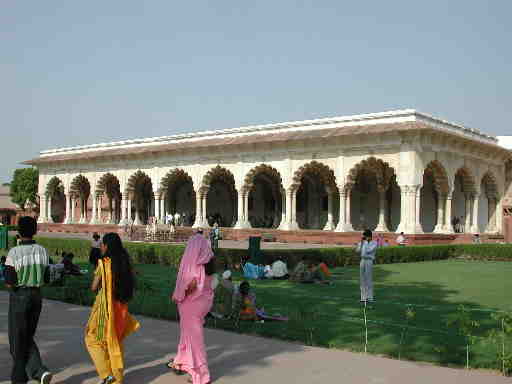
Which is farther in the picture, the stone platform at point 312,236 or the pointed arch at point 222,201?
the pointed arch at point 222,201

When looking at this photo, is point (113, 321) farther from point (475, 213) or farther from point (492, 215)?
point (492, 215)

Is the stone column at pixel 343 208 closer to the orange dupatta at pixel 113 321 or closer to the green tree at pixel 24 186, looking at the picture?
the orange dupatta at pixel 113 321

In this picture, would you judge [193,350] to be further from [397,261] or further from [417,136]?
[417,136]

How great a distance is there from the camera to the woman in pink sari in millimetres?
5340

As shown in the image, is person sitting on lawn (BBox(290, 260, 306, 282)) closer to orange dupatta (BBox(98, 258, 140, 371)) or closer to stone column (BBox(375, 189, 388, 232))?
orange dupatta (BBox(98, 258, 140, 371))

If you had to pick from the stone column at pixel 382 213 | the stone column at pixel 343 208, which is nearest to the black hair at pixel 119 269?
the stone column at pixel 343 208

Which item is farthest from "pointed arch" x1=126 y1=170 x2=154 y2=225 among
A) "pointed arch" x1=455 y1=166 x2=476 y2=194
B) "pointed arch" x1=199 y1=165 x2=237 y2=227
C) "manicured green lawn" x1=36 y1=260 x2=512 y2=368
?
"manicured green lawn" x1=36 y1=260 x2=512 y2=368

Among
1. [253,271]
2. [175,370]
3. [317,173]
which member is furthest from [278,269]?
[317,173]

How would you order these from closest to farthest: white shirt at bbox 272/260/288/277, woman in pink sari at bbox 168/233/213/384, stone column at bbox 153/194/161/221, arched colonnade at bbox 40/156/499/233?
woman in pink sari at bbox 168/233/213/384
white shirt at bbox 272/260/288/277
arched colonnade at bbox 40/156/499/233
stone column at bbox 153/194/161/221

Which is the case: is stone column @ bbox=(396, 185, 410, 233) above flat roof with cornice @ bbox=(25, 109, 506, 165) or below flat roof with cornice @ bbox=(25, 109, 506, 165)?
below

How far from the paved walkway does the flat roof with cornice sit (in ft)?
64.5

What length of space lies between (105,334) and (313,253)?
509 inches

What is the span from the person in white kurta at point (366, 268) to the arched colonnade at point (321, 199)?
15.5 m

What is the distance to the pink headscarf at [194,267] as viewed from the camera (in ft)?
17.6
